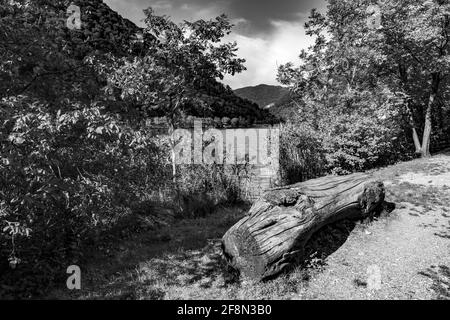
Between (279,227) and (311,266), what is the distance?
2.61ft

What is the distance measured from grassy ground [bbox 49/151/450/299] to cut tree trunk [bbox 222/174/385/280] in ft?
0.73

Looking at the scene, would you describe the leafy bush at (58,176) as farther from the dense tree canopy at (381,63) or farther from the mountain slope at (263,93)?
the mountain slope at (263,93)

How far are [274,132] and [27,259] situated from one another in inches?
305

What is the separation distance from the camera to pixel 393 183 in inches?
391

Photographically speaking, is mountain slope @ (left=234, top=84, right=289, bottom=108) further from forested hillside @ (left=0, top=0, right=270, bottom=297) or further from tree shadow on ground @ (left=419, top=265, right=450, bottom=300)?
forested hillside @ (left=0, top=0, right=270, bottom=297)

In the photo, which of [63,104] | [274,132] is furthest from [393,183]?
[63,104]

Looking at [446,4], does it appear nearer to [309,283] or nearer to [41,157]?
[309,283]

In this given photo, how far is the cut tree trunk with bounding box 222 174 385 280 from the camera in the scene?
181 inches

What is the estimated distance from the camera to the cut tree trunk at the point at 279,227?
4594mm

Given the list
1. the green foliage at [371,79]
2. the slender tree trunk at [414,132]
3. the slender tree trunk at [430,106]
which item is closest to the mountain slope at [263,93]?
the green foliage at [371,79]

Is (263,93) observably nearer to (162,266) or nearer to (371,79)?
(371,79)

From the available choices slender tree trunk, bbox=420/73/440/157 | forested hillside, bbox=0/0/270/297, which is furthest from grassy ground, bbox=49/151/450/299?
slender tree trunk, bbox=420/73/440/157

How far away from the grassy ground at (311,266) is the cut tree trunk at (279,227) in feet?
0.73

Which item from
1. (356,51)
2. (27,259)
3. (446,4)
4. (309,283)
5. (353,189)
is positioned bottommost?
(309,283)
